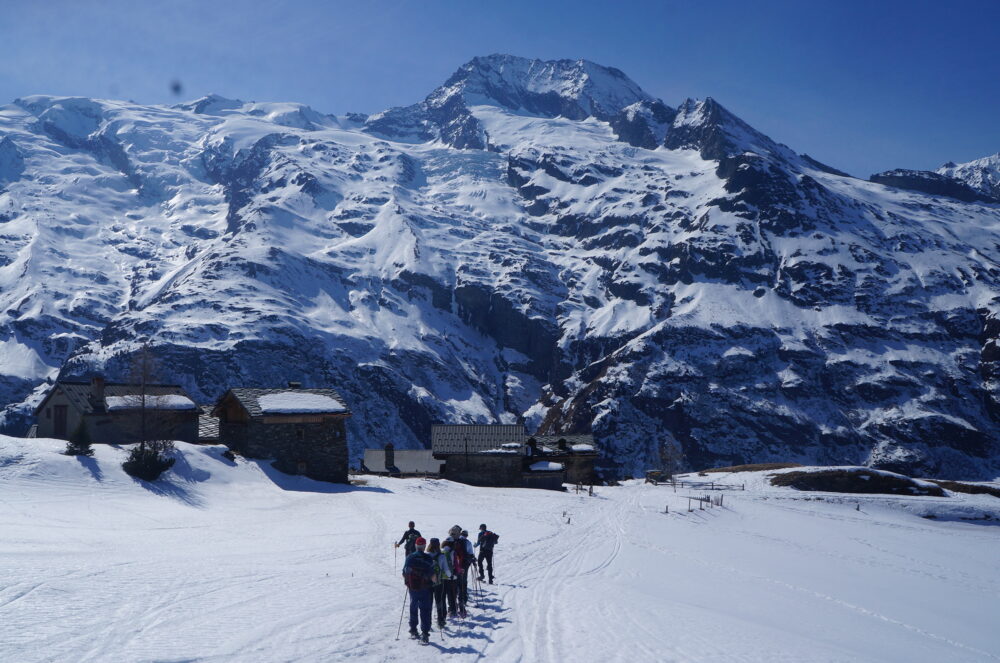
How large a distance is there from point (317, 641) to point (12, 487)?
22485mm

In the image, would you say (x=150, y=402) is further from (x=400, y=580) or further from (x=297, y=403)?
(x=400, y=580)

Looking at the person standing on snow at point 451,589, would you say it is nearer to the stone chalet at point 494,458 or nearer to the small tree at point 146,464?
the small tree at point 146,464

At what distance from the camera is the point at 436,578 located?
45.2 ft

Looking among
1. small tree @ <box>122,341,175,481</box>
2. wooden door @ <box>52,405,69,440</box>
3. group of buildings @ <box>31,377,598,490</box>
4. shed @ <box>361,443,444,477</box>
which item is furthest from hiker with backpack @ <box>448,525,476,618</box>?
shed @ <box>361,443,444,477</box>

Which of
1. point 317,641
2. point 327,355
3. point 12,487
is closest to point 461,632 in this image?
point 317,641

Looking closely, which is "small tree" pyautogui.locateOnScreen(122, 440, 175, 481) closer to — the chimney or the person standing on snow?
the chimney

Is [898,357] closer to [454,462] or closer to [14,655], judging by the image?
[454,462]

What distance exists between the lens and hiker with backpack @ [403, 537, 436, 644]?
524 inches

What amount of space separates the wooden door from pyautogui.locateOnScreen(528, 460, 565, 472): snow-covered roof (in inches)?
1341

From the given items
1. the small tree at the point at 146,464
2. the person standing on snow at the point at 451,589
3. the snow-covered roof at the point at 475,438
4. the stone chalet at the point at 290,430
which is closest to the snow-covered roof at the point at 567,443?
the snow-covered roof at the point at 475,438

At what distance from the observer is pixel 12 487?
28750 millimetres

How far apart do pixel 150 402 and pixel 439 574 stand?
3696cm

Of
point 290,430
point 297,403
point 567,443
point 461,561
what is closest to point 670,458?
point 567,443

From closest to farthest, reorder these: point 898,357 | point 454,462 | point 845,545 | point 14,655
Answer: point 14,655, point 845,545, point 454,462, point 898,357
